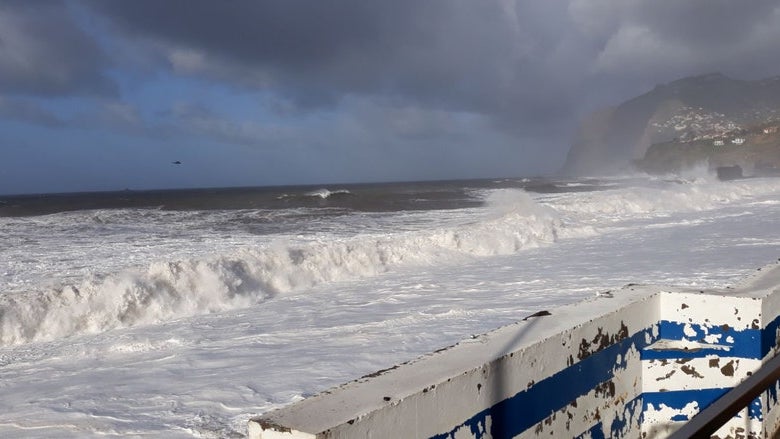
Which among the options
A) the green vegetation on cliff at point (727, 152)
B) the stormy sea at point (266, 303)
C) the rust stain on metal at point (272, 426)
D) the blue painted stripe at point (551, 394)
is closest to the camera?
the rust stain on metal at point (272, 426)

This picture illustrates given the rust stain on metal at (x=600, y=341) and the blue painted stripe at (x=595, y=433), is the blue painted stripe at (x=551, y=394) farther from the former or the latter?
the blue painted stripe at (x=595, y=433)

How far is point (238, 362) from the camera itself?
22.5ft

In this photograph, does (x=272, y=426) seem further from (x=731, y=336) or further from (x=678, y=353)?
(x=731, y=336)

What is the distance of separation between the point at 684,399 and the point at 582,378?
2.93 feet

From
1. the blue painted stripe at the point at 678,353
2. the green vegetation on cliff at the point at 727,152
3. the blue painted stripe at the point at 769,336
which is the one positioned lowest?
the blue painted stripe at the point at 678,353

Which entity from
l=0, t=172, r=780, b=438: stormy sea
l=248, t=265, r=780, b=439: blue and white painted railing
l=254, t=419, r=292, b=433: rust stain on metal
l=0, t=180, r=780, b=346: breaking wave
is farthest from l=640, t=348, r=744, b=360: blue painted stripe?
l=0, t=180, r=780, b=346: breaking wave

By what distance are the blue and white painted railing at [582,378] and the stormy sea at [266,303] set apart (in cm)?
289

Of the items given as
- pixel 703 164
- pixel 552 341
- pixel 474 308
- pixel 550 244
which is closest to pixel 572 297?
pixel 474 308

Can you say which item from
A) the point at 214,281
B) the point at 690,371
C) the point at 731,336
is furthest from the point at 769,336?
the point at 214,281

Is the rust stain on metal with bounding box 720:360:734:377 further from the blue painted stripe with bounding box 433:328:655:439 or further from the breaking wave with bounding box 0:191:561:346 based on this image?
the breaking wave with bounding box 0:191:561:346

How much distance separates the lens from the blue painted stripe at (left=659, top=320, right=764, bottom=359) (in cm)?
→ 333

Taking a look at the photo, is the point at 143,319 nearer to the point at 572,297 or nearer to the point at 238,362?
the point at 238,362

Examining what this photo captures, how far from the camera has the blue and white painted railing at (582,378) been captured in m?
2.01

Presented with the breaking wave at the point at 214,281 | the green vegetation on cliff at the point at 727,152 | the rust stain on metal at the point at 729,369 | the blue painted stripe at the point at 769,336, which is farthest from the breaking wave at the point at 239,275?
the green vegetation on cliff at the point at 727,152
